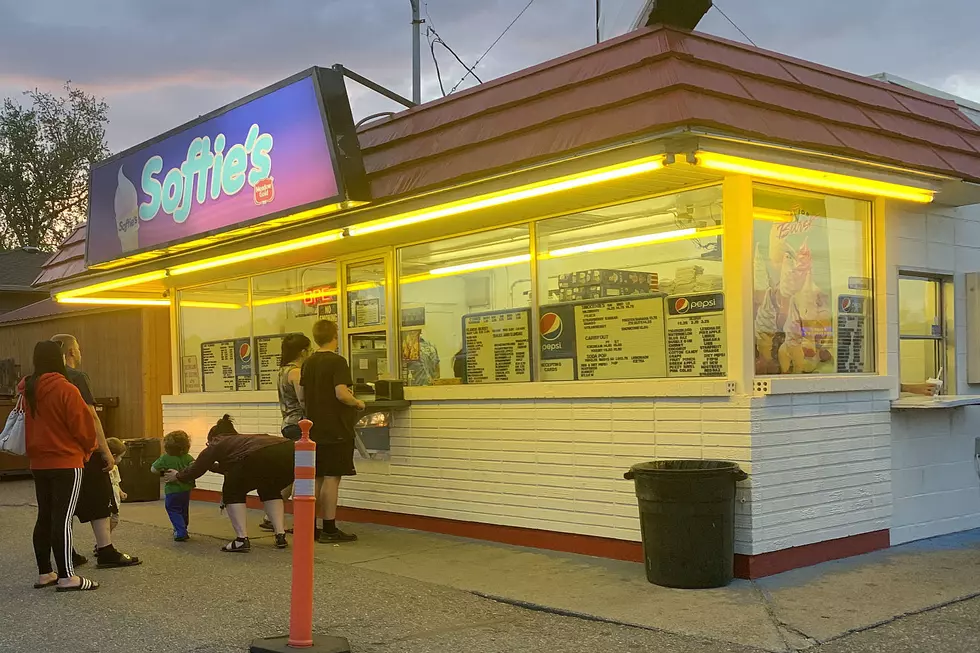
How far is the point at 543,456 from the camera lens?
27.8 ft

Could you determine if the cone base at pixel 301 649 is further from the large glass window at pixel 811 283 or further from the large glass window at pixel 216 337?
the large glass window at pixel 216 337

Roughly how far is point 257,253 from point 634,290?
4.21m

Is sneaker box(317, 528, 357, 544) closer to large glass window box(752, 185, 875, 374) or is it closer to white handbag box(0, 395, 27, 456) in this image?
white handbag box(0, 395, 27, 456)

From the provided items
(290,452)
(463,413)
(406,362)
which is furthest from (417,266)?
(290,452)

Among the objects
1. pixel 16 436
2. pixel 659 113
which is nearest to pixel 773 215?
pixel 659 113

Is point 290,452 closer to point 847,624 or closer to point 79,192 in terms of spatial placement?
point 847,624

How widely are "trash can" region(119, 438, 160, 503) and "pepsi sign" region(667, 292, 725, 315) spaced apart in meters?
7.61

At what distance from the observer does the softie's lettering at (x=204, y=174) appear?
9.58 m

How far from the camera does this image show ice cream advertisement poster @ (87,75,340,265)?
8938mm

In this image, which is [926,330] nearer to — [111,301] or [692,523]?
[692,523]

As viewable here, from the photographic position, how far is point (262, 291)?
474 inches

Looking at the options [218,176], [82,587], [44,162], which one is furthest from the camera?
[44,162]

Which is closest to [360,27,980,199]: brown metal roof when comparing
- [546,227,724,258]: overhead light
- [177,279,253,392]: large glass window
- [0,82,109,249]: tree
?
[546,227,724,258]: overhead light

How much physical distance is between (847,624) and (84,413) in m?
5.24
